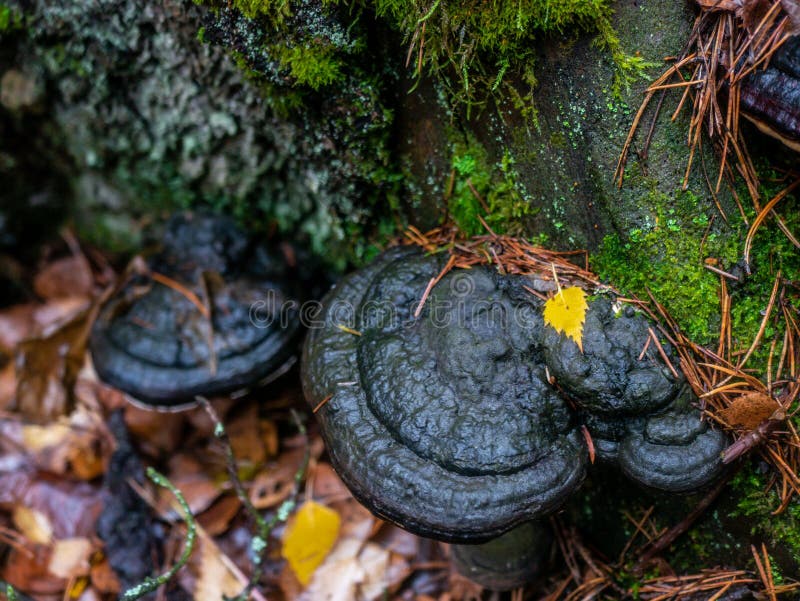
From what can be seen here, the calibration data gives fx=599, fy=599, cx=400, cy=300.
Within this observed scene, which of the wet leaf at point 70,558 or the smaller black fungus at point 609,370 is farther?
the wet leaf at point 70,558

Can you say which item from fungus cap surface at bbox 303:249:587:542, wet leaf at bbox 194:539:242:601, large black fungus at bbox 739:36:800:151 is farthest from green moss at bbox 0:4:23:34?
large black fungus at bbox 739:36:800:151

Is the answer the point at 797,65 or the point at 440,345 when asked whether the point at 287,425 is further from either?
the point at 797,65

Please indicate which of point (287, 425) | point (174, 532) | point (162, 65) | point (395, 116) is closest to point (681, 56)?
point (395, 116)

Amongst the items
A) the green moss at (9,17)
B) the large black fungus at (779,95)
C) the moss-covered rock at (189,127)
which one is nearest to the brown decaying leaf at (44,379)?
the moss-covered rock at (189,127)

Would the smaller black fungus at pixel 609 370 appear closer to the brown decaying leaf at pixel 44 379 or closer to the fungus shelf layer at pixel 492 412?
the fungus shelf layer at pixel 492 412

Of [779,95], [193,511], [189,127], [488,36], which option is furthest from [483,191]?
[193,511]

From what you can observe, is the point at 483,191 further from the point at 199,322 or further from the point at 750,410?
the point at 199,322

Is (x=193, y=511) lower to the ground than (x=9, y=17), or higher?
lower
